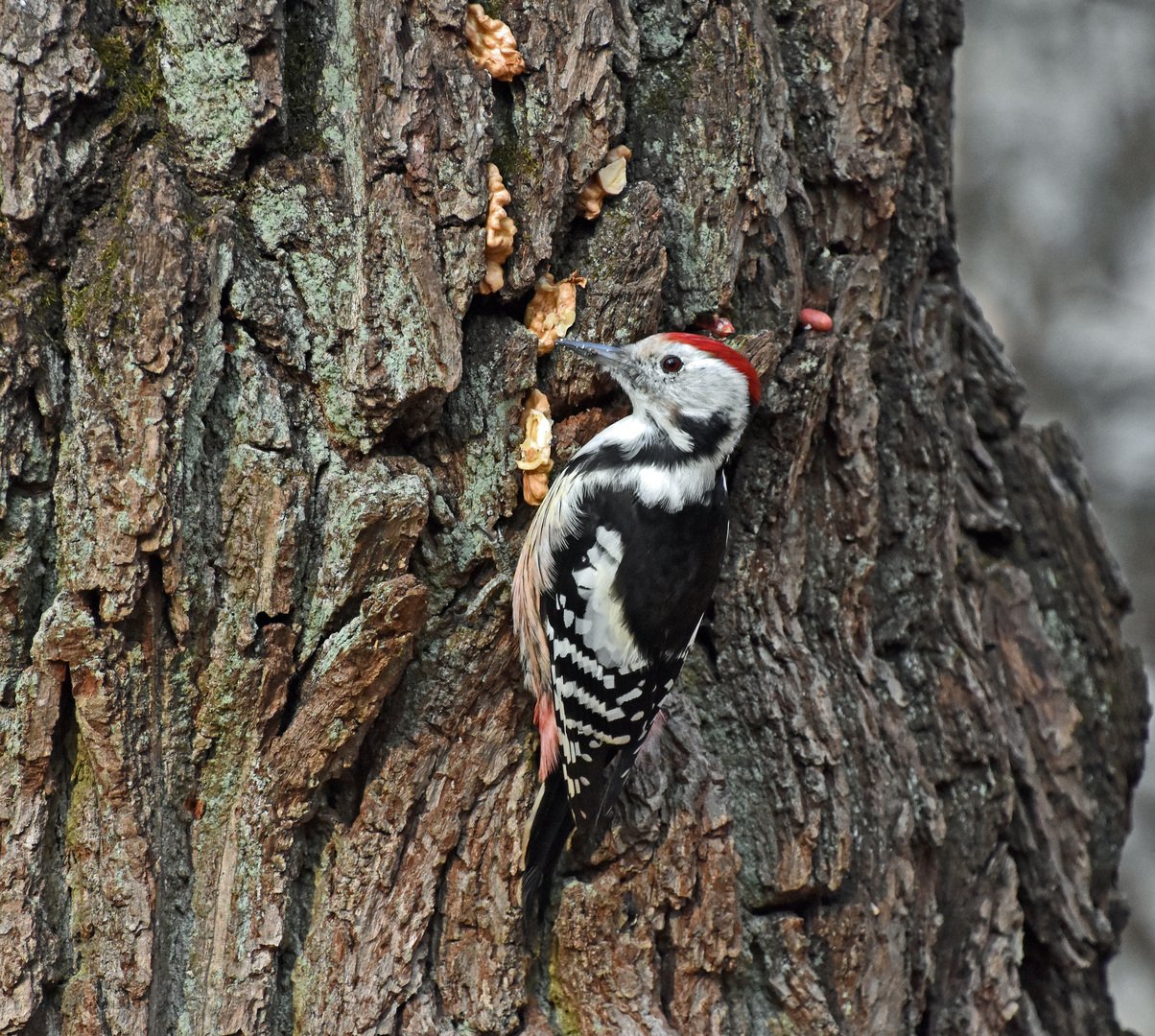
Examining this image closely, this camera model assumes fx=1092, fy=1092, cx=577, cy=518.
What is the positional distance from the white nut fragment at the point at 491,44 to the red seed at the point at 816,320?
2.94ft

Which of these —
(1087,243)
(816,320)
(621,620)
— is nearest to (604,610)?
(621,620)

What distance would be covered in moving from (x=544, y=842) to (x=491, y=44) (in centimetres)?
171

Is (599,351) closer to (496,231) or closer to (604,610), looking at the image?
(496,231)

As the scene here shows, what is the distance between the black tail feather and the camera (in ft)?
7.84

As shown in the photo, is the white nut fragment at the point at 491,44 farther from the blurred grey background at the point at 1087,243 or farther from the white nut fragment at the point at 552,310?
the blurred grey background at the point at 1087,243

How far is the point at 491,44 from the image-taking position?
89.5 inches

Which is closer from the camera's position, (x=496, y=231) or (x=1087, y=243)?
(x=496, y=231)

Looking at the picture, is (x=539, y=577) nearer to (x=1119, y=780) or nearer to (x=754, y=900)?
(x=754, y=900)

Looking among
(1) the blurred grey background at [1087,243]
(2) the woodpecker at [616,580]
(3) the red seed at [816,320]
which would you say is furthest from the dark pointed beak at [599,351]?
(1) the blurred grey background at [1087,243]

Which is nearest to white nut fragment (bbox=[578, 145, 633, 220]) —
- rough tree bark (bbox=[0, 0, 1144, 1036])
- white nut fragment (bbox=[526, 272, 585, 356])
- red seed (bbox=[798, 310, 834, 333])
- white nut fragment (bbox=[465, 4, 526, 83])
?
rough tree bark (bbox=[0, 0, 1144, 1036])

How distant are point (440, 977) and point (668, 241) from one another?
1.69m

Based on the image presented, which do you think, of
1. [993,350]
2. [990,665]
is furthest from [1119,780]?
[993,350]

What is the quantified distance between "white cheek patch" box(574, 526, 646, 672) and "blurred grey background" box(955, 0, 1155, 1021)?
515cm

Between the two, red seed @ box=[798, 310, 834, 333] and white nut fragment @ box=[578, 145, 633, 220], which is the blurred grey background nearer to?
red seed @ box=[798, 310, 834, 333]
